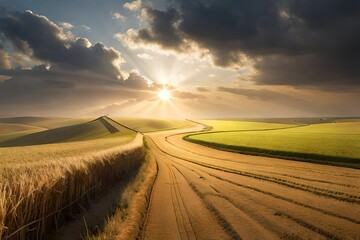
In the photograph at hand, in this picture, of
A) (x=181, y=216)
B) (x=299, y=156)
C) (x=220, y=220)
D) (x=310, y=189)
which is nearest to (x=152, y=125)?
(x=299, y=156)

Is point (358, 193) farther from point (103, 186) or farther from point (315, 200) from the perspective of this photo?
point (103, 186)

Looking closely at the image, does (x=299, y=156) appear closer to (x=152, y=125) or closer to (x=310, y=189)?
(x=310, y=189)

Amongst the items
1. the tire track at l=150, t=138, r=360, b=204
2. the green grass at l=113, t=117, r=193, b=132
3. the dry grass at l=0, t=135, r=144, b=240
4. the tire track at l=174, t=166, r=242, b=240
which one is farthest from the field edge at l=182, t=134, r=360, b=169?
the green grass at l=113, t=117, r=193, b=132

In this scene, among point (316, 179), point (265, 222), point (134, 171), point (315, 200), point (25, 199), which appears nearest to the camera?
point (25, 199)

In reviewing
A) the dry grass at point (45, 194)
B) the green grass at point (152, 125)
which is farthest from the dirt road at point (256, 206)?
the green grass at point (152, 125)

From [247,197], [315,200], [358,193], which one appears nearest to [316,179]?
[358,193]

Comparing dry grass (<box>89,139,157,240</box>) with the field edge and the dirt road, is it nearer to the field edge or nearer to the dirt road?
the dirt road

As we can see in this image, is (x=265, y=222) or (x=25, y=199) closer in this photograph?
(x=25, y=199)
